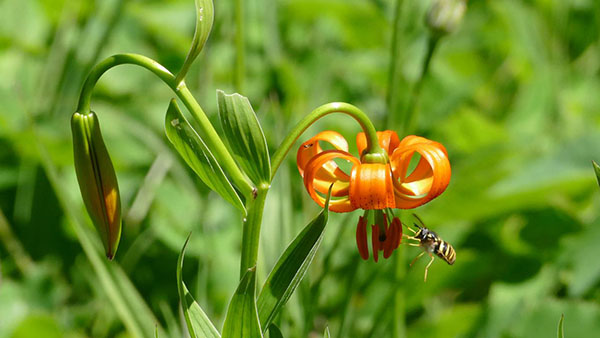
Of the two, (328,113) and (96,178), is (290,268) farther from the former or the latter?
(96,178)

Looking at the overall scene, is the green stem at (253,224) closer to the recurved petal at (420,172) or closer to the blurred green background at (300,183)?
the recurved petal at (420,172)

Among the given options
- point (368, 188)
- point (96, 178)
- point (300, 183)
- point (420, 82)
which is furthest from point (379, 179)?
point (300, 183)

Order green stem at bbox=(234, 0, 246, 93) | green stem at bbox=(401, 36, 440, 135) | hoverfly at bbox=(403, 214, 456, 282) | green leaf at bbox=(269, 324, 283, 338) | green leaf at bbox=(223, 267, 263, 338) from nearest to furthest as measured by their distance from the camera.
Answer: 1. green leaf at bbox=(223, 267, 263, 338)
2. green leaf at bbox=(269, 324, 283, 338)
3. hoverfly at bbox=(403, 214, 456, 282)
4. green stem at bbox=(401, 36, 440, 135)
5. green stem at bbox=(234, 0, 246, 93)

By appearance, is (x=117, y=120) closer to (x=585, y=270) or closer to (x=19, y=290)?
(x=19, y=290)

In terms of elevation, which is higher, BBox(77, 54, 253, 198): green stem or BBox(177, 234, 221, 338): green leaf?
BBox(77, 54, 253, 198): green stem

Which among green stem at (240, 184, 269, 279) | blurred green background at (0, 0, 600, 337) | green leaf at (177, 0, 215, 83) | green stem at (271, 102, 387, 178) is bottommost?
blurred green background at (0, 0, 600, 337)

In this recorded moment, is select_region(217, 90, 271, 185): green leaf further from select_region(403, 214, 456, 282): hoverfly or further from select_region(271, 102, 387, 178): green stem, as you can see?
select_region(403, 214, 456, 282): hoverfly

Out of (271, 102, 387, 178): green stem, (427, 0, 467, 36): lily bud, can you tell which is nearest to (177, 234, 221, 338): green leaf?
(271, 102, 387, 178): green stem

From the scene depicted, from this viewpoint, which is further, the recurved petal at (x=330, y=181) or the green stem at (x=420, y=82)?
the green stem at (x=420, y=82)

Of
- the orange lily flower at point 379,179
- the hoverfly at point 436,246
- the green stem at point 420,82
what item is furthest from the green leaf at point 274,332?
the green stem at point 420,82
